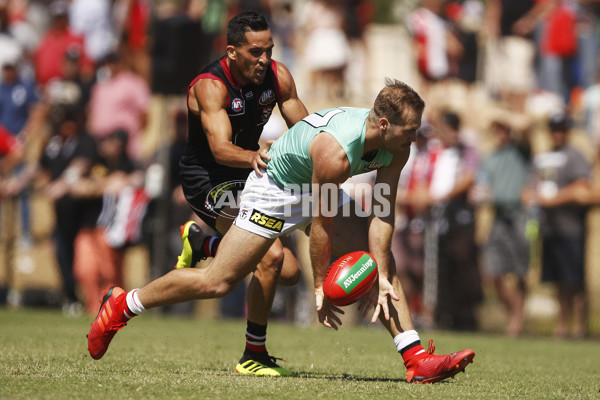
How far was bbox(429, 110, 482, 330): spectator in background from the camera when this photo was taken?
12.1 metres

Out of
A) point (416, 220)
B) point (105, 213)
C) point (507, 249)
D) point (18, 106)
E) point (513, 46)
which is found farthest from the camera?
point (513, 46)

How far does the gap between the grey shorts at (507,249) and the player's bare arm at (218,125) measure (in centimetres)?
585

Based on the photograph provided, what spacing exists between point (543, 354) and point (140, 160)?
7.10 m

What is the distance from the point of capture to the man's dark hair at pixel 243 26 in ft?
22.5

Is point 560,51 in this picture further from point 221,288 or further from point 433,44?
point 221,288

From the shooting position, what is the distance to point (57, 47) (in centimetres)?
1617

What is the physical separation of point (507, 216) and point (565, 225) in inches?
29.6

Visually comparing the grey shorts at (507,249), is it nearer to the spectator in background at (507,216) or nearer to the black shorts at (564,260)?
the spectator in background at (507,216)

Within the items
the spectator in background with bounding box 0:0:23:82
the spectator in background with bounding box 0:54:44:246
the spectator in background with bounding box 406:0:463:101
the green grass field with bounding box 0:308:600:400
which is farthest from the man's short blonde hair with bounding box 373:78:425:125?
the spectator in background with bounding box 0:0:23:82

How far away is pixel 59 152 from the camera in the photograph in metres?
13.7

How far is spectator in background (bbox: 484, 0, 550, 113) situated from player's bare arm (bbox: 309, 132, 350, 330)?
846 cm

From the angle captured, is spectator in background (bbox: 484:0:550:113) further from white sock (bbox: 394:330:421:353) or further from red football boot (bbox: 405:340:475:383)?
red football boot (bbox: 405:340:475:383)

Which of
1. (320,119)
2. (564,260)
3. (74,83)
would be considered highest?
(74,83)

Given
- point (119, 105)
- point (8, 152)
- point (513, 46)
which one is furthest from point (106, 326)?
point (513, 46)
